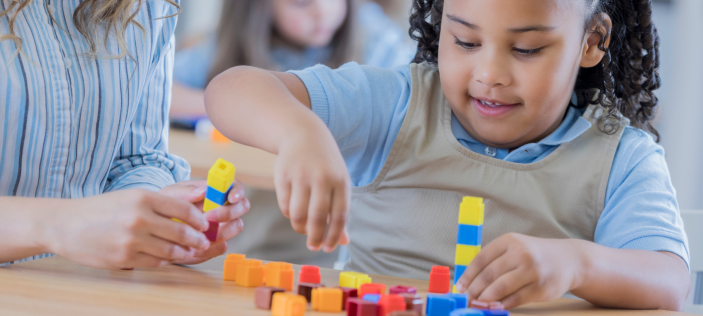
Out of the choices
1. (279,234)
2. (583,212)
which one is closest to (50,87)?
(583,212)

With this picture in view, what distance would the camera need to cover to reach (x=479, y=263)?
70 cm

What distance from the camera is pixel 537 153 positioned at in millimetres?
1037

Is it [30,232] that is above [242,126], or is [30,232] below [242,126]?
below

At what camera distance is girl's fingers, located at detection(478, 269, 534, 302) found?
68 centimetres

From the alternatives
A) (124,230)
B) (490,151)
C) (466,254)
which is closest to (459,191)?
(490,151)

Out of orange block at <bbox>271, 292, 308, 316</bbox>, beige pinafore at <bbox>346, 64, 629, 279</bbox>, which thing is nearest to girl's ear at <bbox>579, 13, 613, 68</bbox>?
beige pinafore at <bbox>346, 64, 629, 279</bbox>

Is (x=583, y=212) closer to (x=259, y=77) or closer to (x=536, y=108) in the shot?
(x=536, y=108)

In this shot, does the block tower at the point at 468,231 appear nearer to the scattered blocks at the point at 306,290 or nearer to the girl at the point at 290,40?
the scattered blocks at the point at 306,290

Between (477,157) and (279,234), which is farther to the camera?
(279,234)

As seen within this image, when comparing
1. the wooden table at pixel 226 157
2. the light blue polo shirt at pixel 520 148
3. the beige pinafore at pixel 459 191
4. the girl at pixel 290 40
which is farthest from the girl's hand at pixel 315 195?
the girl at pixel 290 40

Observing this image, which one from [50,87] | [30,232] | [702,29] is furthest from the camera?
[702,29]

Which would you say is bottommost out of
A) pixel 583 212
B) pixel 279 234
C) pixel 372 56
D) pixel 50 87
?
pixel 279 234

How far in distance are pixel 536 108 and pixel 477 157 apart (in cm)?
12

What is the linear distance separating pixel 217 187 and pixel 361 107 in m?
0.35
